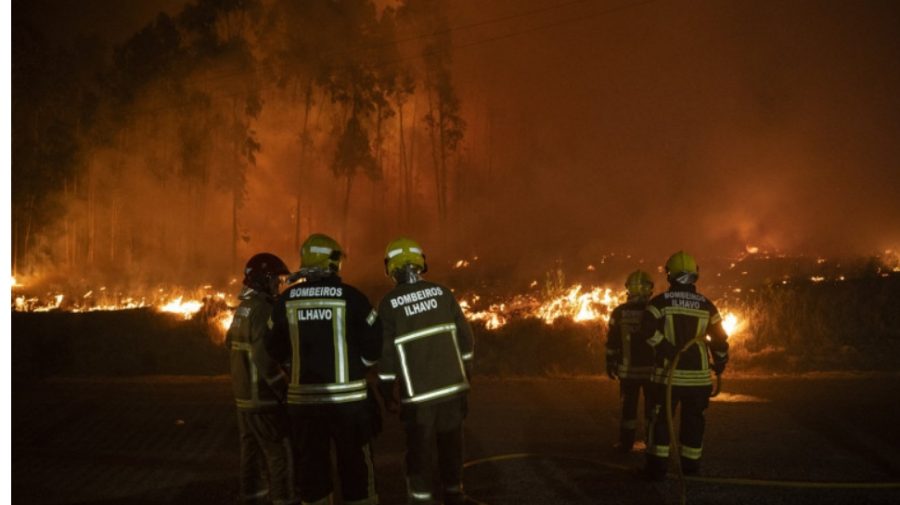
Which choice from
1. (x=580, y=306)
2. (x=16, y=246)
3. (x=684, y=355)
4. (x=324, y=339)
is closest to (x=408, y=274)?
(x=324, y=339)

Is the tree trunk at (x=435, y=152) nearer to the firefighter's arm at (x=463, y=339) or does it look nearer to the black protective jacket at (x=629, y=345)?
the black protective jacket at (x=629, y=345)

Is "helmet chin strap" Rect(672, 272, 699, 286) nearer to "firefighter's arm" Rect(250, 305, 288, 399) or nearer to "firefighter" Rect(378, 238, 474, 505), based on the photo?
"firefighter" Rect(378, 238, 474, 505)

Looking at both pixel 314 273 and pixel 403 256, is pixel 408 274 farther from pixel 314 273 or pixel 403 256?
pixel 314 273

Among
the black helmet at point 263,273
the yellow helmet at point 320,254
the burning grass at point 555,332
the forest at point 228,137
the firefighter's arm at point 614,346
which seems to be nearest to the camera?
the yellow helmet at point 320,254

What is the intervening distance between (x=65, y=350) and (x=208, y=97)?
744 inches

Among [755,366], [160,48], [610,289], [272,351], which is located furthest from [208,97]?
[272,351]

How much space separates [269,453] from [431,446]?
1.30 meters

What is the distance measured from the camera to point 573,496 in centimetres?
588

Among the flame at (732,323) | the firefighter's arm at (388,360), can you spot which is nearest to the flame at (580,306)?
the flame at (732,323)

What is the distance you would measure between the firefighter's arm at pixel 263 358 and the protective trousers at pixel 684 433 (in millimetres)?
3407

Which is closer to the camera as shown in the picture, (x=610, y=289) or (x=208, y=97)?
(x=610, y=289)

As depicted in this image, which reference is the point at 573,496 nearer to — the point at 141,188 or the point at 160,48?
the point at 160,48

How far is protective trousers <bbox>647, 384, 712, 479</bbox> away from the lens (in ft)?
20.6

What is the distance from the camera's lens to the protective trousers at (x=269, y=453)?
210 inches
